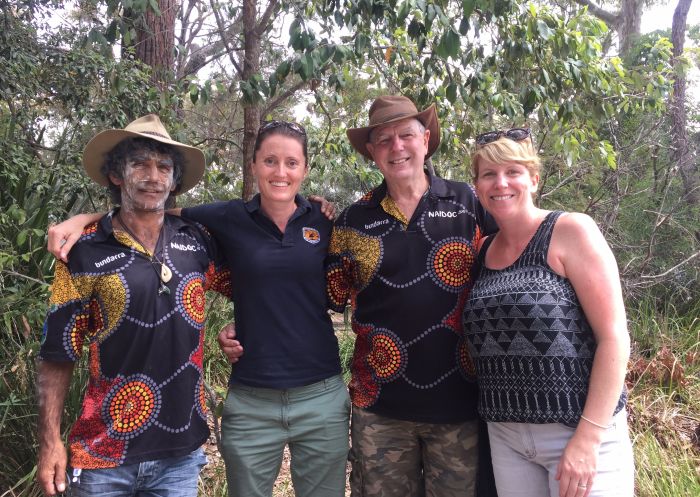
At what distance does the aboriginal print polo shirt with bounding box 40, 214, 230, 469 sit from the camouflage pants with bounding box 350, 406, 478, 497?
87cm

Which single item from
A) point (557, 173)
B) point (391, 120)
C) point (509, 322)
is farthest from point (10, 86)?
point (557, 173)

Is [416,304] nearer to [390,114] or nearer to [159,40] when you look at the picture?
[390,114]

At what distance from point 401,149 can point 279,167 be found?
0.60 metres

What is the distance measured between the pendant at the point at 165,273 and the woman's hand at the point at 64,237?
0.36m

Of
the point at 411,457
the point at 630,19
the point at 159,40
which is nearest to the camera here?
the point at 411,457

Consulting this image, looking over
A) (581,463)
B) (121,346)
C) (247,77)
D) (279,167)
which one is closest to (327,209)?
(279,167)

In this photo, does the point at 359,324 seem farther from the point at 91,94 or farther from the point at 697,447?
the point at 697,447

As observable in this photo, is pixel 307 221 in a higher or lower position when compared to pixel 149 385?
higher

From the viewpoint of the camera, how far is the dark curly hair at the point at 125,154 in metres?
2.60

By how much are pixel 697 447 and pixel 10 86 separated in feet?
19.5

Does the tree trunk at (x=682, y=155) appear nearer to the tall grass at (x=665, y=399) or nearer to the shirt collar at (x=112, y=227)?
the tall grass at (x=665, y=399)

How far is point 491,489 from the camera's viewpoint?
9.10ft

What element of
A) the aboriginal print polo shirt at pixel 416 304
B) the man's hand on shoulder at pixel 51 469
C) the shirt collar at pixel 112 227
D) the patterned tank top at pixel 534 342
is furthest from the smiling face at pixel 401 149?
the man's hand on shoulder at pixel 51 469

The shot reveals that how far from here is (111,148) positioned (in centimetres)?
265
